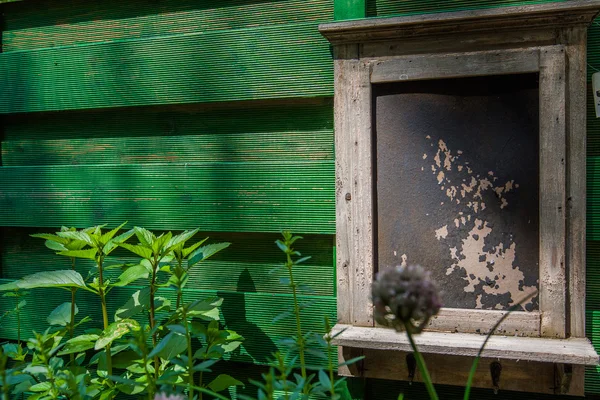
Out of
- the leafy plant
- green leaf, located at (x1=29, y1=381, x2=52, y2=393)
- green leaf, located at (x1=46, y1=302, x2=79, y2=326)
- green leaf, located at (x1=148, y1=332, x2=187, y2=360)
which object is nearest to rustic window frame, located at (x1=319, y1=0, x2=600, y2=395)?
the leafy plant

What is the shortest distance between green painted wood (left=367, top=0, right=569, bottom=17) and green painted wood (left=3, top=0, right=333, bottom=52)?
170 mm

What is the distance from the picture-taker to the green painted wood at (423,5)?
1.83 metres

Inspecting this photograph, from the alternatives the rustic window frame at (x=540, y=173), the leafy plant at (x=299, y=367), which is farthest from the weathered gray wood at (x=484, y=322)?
the leafy plant at (x=299, y=367)

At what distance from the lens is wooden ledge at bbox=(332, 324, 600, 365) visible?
5.33 ft

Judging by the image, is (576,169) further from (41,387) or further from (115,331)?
(41,387)

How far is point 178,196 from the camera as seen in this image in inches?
85.4

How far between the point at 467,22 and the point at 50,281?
161cm

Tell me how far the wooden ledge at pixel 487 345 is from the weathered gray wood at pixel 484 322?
21 mm

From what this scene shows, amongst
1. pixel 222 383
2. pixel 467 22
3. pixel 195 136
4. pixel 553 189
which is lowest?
pixel 222 383

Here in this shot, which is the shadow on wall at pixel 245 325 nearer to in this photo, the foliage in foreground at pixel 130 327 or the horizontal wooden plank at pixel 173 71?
the foliage in foreground at pixel 130 327

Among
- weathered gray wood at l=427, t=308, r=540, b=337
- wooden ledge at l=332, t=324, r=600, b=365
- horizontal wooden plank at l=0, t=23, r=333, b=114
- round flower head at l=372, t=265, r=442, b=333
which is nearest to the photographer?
round flower head at l=372, t=265, r=442, b=333

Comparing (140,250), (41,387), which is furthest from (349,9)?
(41,387)

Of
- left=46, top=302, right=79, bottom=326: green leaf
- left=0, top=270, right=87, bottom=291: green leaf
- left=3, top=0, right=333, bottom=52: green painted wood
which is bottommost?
left=46, top=302, right=79, bottom=326: green leaf

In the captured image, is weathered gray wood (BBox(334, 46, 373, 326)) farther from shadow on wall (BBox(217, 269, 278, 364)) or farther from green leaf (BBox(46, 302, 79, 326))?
green leaf (BBox(46, 302, 79, 326))
